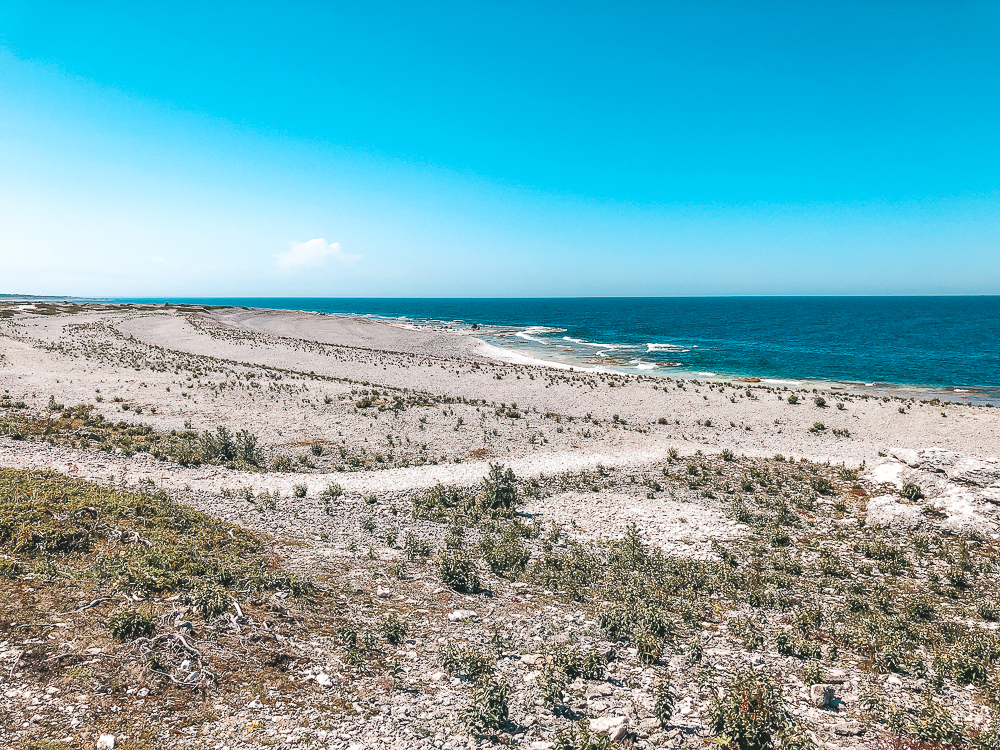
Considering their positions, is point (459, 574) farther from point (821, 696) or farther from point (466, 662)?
point (821, 696)

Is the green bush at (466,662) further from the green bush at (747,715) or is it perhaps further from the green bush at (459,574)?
the green bush at (747,715)

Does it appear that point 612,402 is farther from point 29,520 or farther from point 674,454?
point 29,520

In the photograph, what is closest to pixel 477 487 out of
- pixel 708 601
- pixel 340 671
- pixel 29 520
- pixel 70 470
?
pixel 708 601

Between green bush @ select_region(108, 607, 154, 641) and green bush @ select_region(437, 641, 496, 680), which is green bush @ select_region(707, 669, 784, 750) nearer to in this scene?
green bush @ select_region(437, 641, 496, 680)

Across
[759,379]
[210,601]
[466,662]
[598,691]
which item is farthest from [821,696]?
[759,379]

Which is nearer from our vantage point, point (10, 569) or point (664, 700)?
point (664, 700)

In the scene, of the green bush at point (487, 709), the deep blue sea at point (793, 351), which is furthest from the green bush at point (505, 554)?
the deep blue sea at point (793, 351)

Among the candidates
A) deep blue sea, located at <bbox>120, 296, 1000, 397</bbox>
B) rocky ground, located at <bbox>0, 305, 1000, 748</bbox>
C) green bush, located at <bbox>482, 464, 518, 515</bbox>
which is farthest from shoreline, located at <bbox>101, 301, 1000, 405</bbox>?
green bush, located at <bbox>482, 464, 518, 515</bbox>
